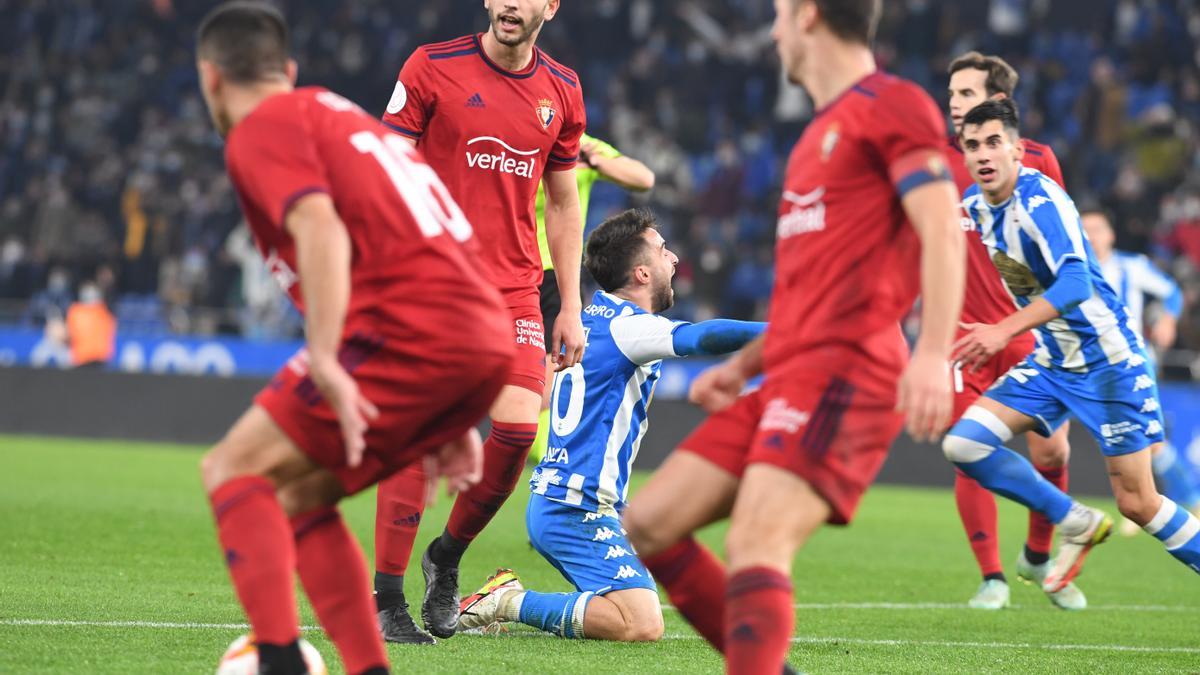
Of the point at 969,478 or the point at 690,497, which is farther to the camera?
the point at 969,478

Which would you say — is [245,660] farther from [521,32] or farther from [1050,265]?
[1050,265]

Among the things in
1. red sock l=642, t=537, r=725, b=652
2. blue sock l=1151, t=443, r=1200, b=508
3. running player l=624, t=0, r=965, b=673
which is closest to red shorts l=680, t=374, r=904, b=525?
running player l=624, t=0, r=965, b=673

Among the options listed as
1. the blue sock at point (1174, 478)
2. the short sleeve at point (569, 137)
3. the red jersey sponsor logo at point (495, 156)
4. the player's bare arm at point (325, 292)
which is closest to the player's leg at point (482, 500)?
the red jersey sponsor logo at point (495, 156)

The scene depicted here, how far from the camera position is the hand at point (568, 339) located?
6.18 meters

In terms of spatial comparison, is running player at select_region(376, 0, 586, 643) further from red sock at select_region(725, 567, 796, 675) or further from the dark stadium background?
the dark stadium background

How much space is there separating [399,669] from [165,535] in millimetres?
4714

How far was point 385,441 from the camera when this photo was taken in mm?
3840

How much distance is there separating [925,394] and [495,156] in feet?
10.1

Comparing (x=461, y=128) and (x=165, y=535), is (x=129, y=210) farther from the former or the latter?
(x=461, y=128)

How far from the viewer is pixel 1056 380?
7039 millimetres

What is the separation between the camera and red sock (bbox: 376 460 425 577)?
582cm

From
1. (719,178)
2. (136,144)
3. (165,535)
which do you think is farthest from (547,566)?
(136,144)

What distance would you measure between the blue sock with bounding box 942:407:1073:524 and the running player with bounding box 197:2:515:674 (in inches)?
139

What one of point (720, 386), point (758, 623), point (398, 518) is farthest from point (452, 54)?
point (758, 623)
